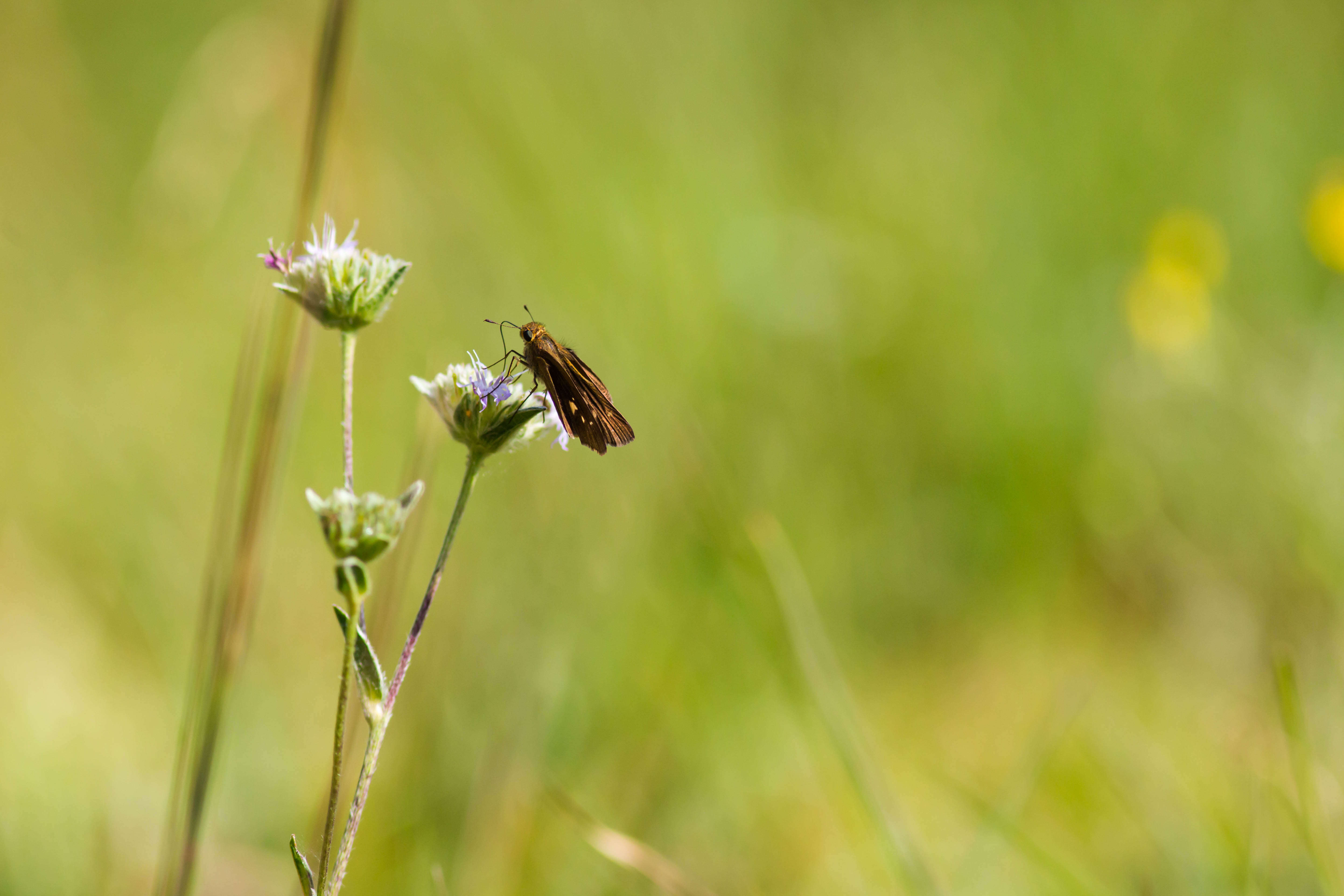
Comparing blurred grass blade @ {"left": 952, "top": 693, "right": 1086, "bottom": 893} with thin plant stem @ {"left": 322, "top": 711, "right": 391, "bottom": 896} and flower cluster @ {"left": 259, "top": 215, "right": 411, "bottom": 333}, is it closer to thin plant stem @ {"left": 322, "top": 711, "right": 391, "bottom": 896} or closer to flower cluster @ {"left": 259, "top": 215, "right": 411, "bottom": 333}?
thin plant stem @ {"left": 322, "top": 711, "right": 391, "bottom": 896}

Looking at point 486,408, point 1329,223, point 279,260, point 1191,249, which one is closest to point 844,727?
point 486,408

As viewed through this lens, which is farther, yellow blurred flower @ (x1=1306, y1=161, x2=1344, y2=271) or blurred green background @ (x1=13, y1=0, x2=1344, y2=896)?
yellow blurred flower @ (x1=1306, y1=161, x2=1344, y2=271)

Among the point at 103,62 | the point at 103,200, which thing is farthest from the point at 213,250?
the point at 103,62

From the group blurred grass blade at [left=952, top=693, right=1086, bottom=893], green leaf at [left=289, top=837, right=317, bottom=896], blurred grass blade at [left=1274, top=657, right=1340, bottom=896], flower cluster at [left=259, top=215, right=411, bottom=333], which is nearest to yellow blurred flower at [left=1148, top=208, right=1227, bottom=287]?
blurred grass blade at [left=952, top=693, right=1086, bottom=893]

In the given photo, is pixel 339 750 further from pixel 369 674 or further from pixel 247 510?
pixel 247 510

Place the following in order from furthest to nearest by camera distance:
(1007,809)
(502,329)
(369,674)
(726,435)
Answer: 1. (726,435)
2. (502,329)
3. (1007,809)
4. (369,674)

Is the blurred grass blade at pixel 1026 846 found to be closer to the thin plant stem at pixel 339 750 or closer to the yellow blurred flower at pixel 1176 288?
the thin plant stem at pixel 339 750

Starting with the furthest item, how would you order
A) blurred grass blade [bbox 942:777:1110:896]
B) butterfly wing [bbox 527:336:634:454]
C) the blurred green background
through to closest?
the blurred green background
blurred grass blade [bbox 942:777:1110:896]
butterfly wing [bbox 527:336:634:454]
